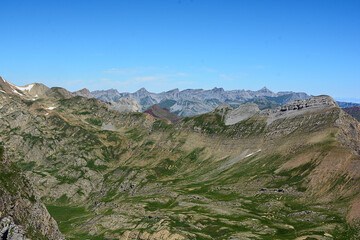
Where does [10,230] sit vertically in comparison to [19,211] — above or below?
below

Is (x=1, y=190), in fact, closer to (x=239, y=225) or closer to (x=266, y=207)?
(x=239, y=225)

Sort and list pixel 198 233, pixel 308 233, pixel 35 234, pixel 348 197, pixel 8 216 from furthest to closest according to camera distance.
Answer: pixel 348 197 → pixel 198 233 → pixel 308 233 → pixel 35 234 → pixel 8 216

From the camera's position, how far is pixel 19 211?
285 feet

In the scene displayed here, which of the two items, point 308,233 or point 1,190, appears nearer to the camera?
point 1,190

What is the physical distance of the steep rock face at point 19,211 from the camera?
77000 mm

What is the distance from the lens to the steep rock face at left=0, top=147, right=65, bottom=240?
7700 cm

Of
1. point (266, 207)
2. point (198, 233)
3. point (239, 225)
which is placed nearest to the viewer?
point (198, 233)

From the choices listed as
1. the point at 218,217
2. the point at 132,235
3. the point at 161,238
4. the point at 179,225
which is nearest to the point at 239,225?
the point at 218,217

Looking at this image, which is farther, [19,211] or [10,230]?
[19,211]

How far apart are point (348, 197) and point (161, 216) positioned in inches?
4077

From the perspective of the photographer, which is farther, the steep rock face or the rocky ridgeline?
the steep rock face

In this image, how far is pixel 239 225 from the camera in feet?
544

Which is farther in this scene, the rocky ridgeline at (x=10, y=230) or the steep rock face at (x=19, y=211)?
the steep rock face at (x=19, y=211)

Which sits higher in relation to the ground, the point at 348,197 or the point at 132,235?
the point at 348,197
